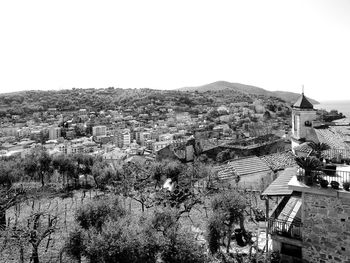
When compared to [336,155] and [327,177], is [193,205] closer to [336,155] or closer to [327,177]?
[336,155]

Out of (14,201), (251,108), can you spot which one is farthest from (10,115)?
(14,201)

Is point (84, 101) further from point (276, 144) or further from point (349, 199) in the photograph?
point (349, 199)

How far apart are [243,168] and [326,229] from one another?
40.8ft

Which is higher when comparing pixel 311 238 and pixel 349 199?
pixel 349 199

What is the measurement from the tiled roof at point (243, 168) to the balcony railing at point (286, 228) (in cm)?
1053

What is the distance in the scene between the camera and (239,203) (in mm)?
12016

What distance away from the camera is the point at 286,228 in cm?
931

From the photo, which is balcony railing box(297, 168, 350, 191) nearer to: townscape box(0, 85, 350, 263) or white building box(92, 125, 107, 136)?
townscape box(0, 85, 350, 263)

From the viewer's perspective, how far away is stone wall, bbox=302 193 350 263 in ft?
26.9

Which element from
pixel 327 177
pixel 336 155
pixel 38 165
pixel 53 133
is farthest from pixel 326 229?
pixel 53 133

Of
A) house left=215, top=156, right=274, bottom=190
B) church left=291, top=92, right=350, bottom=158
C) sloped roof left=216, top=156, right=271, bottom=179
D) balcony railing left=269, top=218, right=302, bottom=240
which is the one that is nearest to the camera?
balcony railing left=269, top=218, right=302, bottom=240

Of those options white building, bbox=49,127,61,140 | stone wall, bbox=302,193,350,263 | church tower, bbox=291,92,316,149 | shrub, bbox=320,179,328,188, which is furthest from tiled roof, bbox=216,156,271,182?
white building, bbox=49,127,61,140

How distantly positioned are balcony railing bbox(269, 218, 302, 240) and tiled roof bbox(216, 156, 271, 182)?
10528 mm

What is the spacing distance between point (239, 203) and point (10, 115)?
363 ft
